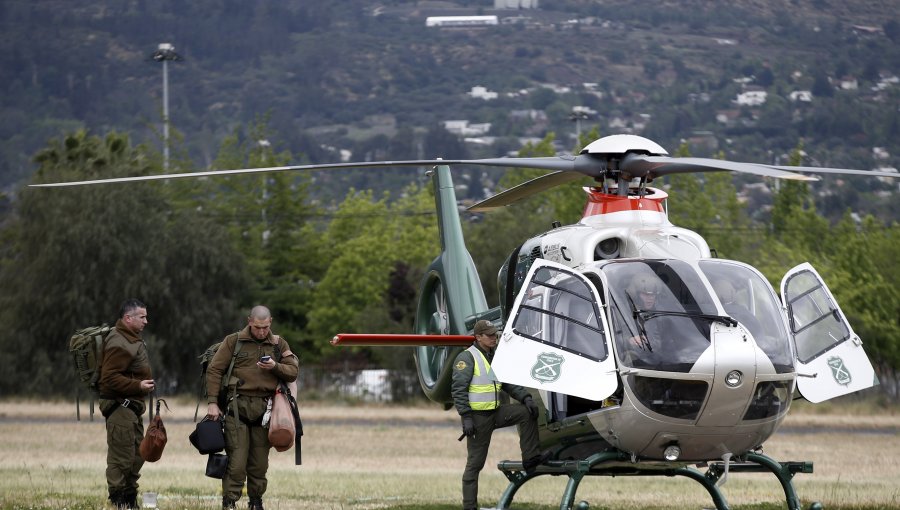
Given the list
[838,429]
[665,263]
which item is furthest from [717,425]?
[838,429]

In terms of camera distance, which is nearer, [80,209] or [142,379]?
[142,379]

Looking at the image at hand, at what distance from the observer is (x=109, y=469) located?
39.1 ft

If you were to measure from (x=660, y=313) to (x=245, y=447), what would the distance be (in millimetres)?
3678

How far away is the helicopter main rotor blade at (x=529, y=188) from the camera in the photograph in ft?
42.9

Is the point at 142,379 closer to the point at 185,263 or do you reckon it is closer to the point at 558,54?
the point at 185,263

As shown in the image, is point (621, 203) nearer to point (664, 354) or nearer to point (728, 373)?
point (664, 354)

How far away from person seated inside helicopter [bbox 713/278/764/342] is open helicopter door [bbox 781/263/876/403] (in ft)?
2.60

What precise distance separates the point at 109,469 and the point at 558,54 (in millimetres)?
177780

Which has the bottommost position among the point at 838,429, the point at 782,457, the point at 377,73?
the point at 377,73

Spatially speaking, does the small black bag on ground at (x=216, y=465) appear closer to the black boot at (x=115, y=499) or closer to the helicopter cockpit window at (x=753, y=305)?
the black boot at (x=115, y=499)

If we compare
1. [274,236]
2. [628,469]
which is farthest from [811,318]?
[274,236]

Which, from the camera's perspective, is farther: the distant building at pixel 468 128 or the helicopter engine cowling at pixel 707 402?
the distant building at pixel 468 128

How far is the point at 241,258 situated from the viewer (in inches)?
1975

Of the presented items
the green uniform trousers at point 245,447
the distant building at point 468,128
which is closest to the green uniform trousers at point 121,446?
the green uniform trousers at point 245,447
